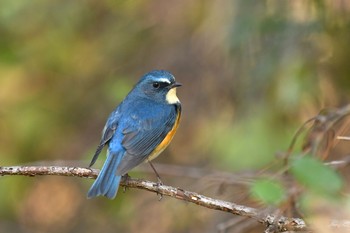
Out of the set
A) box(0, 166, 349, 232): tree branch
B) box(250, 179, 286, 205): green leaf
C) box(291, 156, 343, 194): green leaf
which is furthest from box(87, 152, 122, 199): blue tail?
box(291, 156, 343, 194): green leaf

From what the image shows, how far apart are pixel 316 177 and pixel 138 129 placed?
7.08 feet

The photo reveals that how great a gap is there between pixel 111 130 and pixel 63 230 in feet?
9.04

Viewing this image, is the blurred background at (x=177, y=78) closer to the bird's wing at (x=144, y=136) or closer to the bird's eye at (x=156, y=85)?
the bird's eye at (x=156, y=85)

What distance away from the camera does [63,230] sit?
693 cm

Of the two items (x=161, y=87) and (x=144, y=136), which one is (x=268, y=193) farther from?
(x=161, y=87)

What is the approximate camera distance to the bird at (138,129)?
3.91m

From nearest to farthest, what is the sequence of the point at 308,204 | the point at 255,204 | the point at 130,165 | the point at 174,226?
the point at 308,204 < the point at 130,165 < the point at 255,204 < the point at 174,226

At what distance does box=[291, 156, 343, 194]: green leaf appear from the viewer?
8.02ft

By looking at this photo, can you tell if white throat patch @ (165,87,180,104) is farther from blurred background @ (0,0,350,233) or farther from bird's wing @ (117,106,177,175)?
blurred background @ (0,0,350,233)

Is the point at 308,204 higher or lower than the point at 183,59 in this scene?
lower

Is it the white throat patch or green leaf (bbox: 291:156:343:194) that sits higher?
the white throat patch

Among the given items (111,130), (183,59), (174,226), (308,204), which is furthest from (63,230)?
(308,204)

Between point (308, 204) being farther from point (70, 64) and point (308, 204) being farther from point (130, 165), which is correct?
point (70, 64)

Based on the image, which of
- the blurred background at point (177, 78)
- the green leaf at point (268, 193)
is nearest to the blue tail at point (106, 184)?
the green leaf at point (268, 193)
